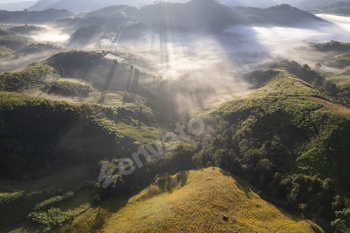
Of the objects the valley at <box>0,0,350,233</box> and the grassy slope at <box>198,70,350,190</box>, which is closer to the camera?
the valley at <box>0,0,350,233</box>

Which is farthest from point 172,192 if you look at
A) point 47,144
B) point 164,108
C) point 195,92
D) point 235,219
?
point 195,92

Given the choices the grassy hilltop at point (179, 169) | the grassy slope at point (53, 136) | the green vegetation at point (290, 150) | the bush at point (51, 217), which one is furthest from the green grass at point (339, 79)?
the bush at point (51, 217)

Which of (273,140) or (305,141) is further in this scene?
(273,140)

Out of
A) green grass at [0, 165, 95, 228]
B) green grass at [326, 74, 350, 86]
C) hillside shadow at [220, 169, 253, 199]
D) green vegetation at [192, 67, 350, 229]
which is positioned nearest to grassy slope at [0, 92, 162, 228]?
green grass at [0, 165, 95, 228]

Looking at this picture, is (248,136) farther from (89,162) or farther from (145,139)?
(89,162)

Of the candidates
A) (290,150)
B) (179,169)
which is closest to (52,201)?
(179,169)

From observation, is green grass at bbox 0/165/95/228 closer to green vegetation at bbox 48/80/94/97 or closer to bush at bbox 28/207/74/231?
bush at bbox 28/207/74/231

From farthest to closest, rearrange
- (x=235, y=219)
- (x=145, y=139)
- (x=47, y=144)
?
(x=145, y=139) → (x=47, y=144) → (x=235, y=219)

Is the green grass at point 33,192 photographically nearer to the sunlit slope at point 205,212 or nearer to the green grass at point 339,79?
the sunlit slope at point 205,212
